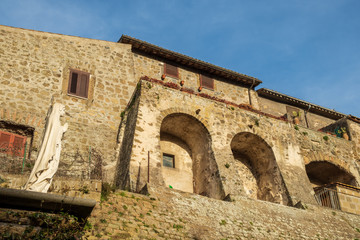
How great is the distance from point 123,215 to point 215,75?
14229 mm

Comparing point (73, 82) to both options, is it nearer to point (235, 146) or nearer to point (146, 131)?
point (146, 131)

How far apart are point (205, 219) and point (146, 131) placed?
5.14 m

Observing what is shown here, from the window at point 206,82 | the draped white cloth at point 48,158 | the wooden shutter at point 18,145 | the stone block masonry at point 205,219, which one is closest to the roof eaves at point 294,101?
the window at point 206,82

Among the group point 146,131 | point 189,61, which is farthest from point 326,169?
point 146,131

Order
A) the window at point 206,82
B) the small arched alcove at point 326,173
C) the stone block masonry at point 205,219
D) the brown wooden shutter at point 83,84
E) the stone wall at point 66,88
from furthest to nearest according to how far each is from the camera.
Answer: the window at point 206,82 < the small arched alcove at point 326,173 < the brown wooden shutter at point 83,84 < the stone wall at point 66,88 < the stone block masonry at point 205,219

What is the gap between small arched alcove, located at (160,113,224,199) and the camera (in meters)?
18.4

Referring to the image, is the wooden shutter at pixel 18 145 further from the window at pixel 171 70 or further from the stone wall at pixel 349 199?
the stone wall at pixel 349 199

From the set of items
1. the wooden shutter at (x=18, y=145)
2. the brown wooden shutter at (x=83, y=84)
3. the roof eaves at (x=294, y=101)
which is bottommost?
the wooden shutter at (x=18, y=145)

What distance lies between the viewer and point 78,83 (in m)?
19.7

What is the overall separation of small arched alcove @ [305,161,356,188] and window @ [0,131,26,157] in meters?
13.9

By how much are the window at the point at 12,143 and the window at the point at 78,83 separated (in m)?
3.25

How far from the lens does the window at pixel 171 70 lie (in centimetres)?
2284

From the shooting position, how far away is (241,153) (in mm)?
21141

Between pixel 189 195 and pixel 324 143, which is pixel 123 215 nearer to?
pixel 189 195
